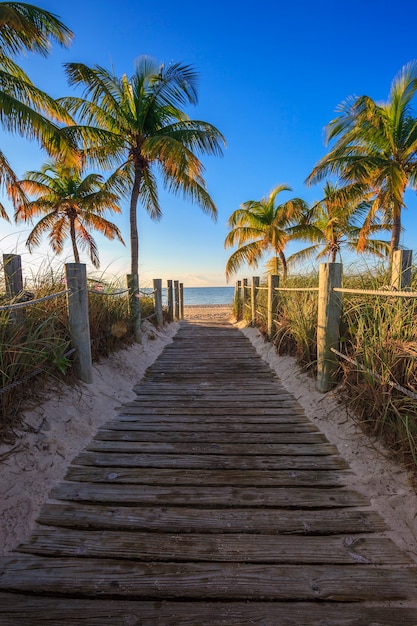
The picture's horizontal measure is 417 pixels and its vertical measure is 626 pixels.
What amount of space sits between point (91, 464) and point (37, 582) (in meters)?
0.94

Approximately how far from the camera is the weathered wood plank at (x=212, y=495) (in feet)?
6.20

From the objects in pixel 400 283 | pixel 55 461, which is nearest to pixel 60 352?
pixel 55 461

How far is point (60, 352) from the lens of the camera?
303cm

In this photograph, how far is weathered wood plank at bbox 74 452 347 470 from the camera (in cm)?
230

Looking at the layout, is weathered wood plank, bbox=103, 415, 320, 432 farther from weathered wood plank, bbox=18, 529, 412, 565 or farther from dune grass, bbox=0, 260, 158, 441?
weathered wood plank, bbox=18, 529, 412, 565

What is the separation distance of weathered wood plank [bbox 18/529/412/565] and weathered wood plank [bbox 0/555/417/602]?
1.5 inches

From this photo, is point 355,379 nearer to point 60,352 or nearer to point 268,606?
point 268,606

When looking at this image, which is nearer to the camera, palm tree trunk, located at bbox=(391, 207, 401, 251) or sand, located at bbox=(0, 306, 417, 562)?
sand, located at bbox=(0, 306, 417, 562)

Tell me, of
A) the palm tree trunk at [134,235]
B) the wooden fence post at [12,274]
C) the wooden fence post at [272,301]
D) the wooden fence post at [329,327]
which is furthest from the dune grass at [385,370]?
the palm tree trunk at [134,235]

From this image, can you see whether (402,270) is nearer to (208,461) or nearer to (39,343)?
(208,461)

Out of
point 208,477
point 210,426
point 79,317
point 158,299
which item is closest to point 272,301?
point 158,299

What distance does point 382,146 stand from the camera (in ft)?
34.3

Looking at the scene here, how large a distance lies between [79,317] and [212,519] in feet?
8.10

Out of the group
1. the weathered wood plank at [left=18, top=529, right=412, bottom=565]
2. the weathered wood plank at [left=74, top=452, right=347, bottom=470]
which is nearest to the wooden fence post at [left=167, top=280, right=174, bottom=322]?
the weathered wood plank at [left=74, top=452, right=347, bottom=470]
